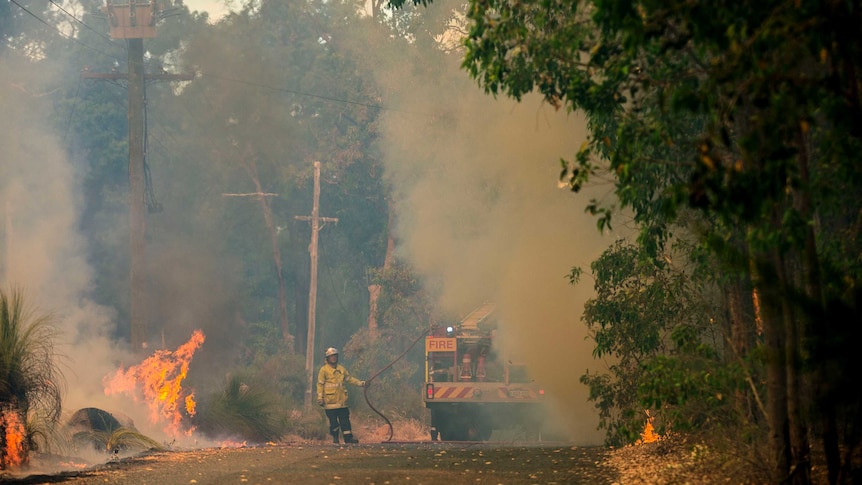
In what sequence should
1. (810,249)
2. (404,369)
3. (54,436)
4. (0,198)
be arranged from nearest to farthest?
(810,249) → (54,436) → (0,198) → (404,369)

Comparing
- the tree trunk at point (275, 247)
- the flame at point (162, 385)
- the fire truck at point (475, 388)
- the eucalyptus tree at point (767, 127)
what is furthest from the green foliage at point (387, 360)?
the eucalyptus tree at point (767, 127)

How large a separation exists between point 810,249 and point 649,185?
2789mm

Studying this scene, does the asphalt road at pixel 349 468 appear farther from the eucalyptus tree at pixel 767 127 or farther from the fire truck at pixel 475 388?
the fire truck at pixel 475 388

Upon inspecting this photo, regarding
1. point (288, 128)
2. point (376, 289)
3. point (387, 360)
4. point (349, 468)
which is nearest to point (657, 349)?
point (349, 468)

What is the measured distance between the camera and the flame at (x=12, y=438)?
13.5 meters

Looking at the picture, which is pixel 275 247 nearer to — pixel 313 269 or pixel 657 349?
pixel 313 269

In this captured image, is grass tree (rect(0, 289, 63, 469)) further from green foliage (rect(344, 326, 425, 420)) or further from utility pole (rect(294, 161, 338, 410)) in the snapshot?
green foliage (rect(344, 326, 425, 420))

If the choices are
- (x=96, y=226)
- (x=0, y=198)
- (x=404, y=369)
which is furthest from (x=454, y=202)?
(x=96, y=226)

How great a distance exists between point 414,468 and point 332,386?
8514 millimetres

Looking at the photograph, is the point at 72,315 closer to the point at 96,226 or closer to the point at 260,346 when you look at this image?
the point at 96,226

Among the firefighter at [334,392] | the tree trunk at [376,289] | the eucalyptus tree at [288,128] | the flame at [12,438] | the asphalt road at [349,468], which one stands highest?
the eucalyptus tree at [288,128]

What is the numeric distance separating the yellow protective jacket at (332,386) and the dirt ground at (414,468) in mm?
4937

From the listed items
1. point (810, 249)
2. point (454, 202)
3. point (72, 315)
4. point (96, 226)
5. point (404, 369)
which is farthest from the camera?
point (96, 226)

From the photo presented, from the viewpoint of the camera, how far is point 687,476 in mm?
10922
